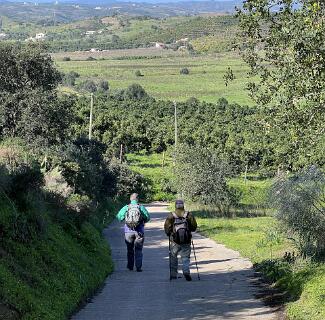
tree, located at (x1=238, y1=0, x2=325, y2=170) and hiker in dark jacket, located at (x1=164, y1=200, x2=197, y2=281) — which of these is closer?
tree, located at (x1=238, y1=0, x2=325, y2=170)

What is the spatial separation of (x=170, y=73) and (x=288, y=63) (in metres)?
138

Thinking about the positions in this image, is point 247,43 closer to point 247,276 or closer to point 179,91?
point 247,276

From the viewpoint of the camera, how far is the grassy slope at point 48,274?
8867 mm

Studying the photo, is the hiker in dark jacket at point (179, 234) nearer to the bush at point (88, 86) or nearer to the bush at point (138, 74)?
the bush at point (88, 86)

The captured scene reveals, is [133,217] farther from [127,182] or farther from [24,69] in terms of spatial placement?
[127,182]

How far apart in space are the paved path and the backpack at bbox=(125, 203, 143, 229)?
1064 millimetres

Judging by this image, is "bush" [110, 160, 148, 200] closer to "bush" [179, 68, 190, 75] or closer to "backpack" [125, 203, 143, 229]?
"backpack" [125, 203, 143, 229]

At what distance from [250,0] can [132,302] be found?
5705 millimetres

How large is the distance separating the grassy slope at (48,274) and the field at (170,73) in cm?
9302

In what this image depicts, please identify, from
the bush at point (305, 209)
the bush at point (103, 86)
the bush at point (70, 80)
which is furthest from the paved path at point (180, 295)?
the bush at point (103, 86)

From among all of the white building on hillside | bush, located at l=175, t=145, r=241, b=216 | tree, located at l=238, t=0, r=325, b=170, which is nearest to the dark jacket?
tree, located at l=238, t=0, r=325, b=170

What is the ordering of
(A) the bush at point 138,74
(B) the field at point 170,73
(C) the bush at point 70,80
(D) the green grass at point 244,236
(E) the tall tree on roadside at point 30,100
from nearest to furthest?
(D) the green grass at point 244,236
(E) the tall tree on roadside at point 30,100
(C) the bush at point 70,80
(B) the field at point 170,73
(A) the bush at point 138,74

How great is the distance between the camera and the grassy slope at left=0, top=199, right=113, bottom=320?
8.87 m

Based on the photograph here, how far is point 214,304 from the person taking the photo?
10727 mm
